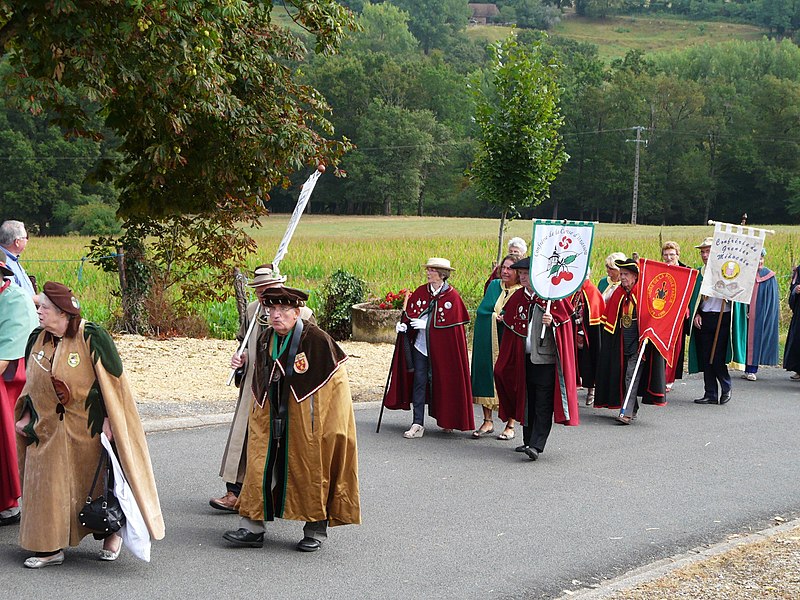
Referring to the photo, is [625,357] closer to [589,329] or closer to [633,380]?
[633,380]

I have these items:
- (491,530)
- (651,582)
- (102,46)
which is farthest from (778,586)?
(102,46)

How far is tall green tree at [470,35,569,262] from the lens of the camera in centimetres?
1831

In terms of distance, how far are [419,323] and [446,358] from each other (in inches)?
16.8

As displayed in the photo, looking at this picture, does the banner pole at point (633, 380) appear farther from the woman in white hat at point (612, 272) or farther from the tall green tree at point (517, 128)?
the tall green tree at point (517, 128)

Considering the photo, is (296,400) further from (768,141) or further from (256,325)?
(768,141)

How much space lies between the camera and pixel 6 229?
806cm

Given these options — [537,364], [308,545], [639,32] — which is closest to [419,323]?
[537,364]

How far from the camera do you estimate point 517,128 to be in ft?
60.4

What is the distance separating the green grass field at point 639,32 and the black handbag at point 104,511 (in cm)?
16753

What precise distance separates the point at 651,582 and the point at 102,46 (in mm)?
7894

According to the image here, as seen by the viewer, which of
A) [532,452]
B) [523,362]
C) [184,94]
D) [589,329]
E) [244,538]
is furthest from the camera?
[589,329]

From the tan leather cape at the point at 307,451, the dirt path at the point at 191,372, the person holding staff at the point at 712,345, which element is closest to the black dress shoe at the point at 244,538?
the tan leather cape at the point at 307,451

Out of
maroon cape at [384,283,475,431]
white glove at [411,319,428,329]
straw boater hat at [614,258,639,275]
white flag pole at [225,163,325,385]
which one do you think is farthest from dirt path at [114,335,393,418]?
white flag pole at [225,163,325,385]

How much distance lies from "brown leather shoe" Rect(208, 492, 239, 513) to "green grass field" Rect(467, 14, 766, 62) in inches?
6544
